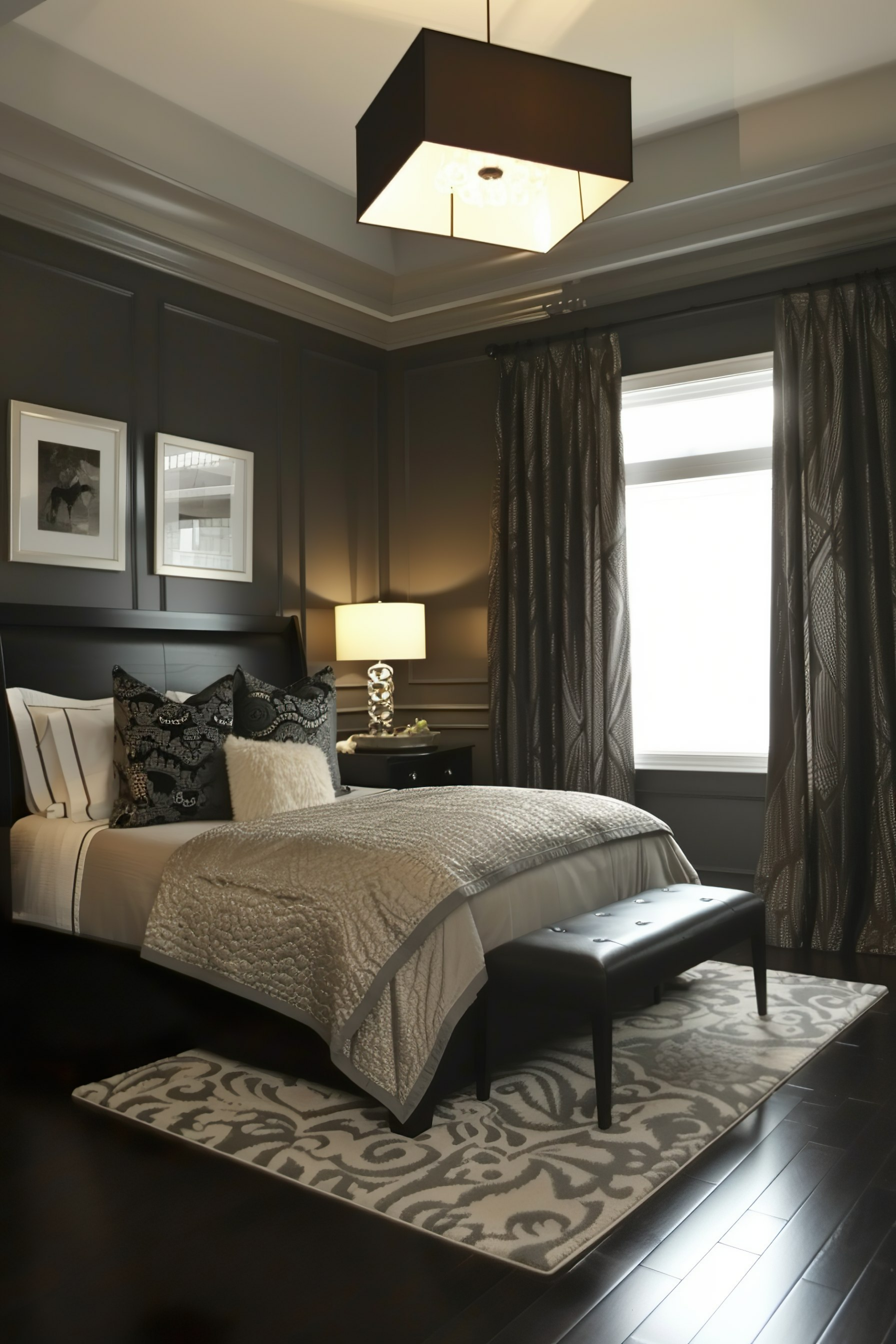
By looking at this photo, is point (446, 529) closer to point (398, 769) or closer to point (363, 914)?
point (398, 769)

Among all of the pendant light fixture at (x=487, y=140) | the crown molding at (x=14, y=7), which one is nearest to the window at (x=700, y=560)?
the pendant light fixture at (x=487, y=140)

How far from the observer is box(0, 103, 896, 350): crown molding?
161 inches

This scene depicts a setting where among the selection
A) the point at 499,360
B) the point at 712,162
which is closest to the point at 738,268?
the point at 712,162

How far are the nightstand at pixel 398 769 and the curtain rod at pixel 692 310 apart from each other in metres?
2.09

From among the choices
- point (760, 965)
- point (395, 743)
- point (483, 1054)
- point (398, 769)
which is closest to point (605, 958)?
point (483, 1054)

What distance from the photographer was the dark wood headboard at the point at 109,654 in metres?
3.80

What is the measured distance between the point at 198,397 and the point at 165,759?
1.94 metres

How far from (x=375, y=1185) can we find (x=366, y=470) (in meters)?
4.16

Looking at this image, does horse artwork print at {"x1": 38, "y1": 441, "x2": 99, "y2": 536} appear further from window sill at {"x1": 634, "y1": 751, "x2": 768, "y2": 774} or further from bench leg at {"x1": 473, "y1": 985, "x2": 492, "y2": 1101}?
window sill at {"x1": 634, "y1": 751, "x2": 768, "y2": 774}

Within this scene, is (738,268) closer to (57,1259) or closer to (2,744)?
(2,744)

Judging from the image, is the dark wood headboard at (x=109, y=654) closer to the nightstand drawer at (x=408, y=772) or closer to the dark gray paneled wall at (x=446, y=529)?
the nightstand drawer at (x=408, y=772)

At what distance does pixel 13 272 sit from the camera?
404cm

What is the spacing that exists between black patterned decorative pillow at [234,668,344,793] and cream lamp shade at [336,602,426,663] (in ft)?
3.34

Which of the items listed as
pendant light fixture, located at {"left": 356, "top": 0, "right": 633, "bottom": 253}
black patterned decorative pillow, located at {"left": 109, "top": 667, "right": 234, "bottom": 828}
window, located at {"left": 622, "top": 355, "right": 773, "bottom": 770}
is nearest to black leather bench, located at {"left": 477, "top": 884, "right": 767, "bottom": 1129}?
black patterned decorative pillow, located at {"left": 109, "top": 667, "right": 234, "bottom": 828}
